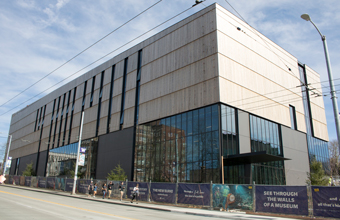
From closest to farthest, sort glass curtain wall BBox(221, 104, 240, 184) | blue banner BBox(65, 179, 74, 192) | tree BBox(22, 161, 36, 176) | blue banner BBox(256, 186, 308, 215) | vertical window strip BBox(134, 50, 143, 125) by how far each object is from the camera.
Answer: blue banner BBox(256, 186, 308, 215) < glass curtain wall BBox(221, 104, 240, 184) < blue banner BBox(65, 179, 74, 192) < vertical window strip BBox(134, 50, 143, 125) < tree BBox(22, 161, 36, 176)

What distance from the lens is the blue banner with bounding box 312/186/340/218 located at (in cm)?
1396

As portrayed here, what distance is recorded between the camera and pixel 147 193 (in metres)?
24.7

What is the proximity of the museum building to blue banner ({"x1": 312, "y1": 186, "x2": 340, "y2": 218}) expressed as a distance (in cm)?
1057

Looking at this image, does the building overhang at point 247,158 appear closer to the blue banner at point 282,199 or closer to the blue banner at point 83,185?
the blue banner at point 282,199

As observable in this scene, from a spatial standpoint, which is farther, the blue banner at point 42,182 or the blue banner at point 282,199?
the blue banner at point 42,182

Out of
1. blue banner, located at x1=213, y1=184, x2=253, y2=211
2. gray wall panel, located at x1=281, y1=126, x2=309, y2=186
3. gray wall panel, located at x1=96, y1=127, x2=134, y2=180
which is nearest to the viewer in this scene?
blue banner, located at x1=213, y1=184, x2=253, y2=211

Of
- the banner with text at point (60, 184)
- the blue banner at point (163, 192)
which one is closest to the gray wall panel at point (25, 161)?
the banner with text at point (60, 184)

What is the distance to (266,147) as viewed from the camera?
34531 millimetres

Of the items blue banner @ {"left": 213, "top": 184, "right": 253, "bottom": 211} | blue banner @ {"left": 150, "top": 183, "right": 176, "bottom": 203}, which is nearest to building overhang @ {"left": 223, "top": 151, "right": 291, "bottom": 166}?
blue banner @ {"left": 213, "top": 184, "right": 253, "bottom": 211}

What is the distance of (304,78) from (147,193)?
118 ft

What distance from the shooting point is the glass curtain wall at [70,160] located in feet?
155

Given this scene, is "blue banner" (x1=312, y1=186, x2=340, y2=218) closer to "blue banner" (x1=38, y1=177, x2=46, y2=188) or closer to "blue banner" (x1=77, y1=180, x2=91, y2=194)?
"blue banner" (x1=77, y1=180, x2=91, y2=194)

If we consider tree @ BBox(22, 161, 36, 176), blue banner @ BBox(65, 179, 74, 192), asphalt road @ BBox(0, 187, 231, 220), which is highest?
tree @ BBox(22, 161, 36, 176)

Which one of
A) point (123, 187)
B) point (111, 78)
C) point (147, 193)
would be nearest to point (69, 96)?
point (111, 78)
